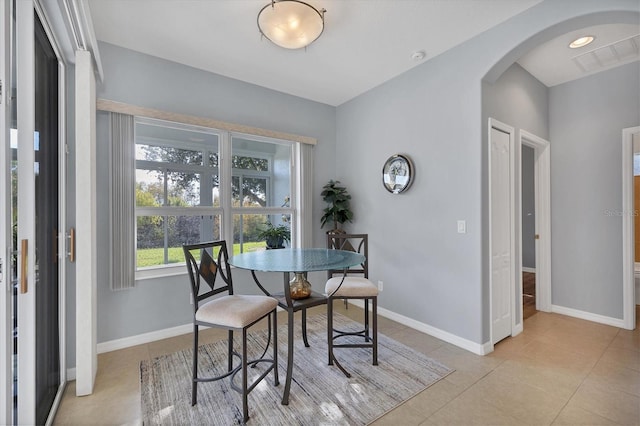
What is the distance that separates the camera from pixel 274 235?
11.9 feet

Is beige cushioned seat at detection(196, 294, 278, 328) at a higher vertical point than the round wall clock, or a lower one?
lower

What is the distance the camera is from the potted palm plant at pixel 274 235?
11.7 feet

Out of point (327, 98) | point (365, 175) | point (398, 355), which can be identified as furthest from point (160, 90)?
point (398, 355)

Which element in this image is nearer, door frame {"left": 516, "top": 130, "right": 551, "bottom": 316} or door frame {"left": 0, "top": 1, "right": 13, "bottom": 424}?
door frame {"left": 0, "top": 1, "right": 13, "bottom": 424}

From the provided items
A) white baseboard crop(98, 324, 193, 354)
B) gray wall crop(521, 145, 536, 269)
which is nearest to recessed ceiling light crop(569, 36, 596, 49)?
gray wall crop(521, 145, 536, 269)

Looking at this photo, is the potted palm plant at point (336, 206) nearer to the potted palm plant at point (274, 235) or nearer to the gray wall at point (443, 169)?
the gray wall at point (443, 169)

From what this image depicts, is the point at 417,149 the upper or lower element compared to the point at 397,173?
upper

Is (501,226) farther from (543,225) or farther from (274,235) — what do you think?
(274,235)

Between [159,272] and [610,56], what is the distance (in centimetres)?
504

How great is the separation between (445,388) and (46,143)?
3.11 m

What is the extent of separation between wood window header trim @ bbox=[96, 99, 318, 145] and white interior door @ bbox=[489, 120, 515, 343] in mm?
2145

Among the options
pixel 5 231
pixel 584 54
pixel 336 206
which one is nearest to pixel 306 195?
pixel 336 206

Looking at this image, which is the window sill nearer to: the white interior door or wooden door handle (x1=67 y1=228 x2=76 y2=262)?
wooden door handle (x1=67 y1=228 x2=76 y2=262)

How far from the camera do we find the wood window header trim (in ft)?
8.22
